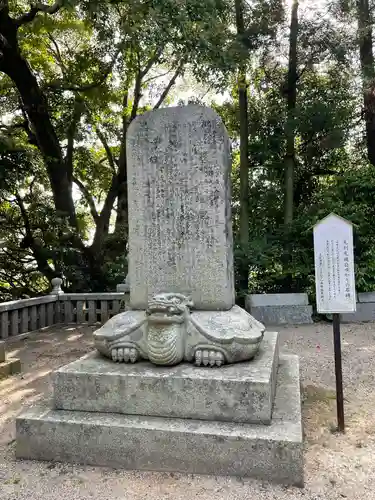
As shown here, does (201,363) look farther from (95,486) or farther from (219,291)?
(95,486)

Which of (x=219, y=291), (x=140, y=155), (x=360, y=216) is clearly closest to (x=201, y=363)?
(x=219, y=291)

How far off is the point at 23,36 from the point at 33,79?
77.6 inches

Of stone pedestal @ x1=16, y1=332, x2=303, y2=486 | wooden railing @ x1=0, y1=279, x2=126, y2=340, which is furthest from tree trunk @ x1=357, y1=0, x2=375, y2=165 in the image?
stone pedestal @ x1=16, y1=332, x2=303, y2=486

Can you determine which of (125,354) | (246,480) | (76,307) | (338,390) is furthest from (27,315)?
(246,480)

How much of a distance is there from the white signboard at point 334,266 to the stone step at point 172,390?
0.65 meters

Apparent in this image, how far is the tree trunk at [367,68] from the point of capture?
910 cm

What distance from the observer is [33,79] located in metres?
9.47

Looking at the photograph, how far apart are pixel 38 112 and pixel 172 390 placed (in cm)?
862

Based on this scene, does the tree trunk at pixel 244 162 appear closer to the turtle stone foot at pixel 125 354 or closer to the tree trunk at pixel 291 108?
the tree trunk at pixel 291 108

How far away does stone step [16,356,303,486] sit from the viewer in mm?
2428

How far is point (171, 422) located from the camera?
267cm

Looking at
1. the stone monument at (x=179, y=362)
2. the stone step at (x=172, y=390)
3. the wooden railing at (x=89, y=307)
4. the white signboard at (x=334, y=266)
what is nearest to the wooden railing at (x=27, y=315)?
the wooden railing at (x=89, y=307)

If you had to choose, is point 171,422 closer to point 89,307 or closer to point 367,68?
point 89,307

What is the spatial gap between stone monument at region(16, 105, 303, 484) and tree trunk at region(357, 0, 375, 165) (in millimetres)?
7303
